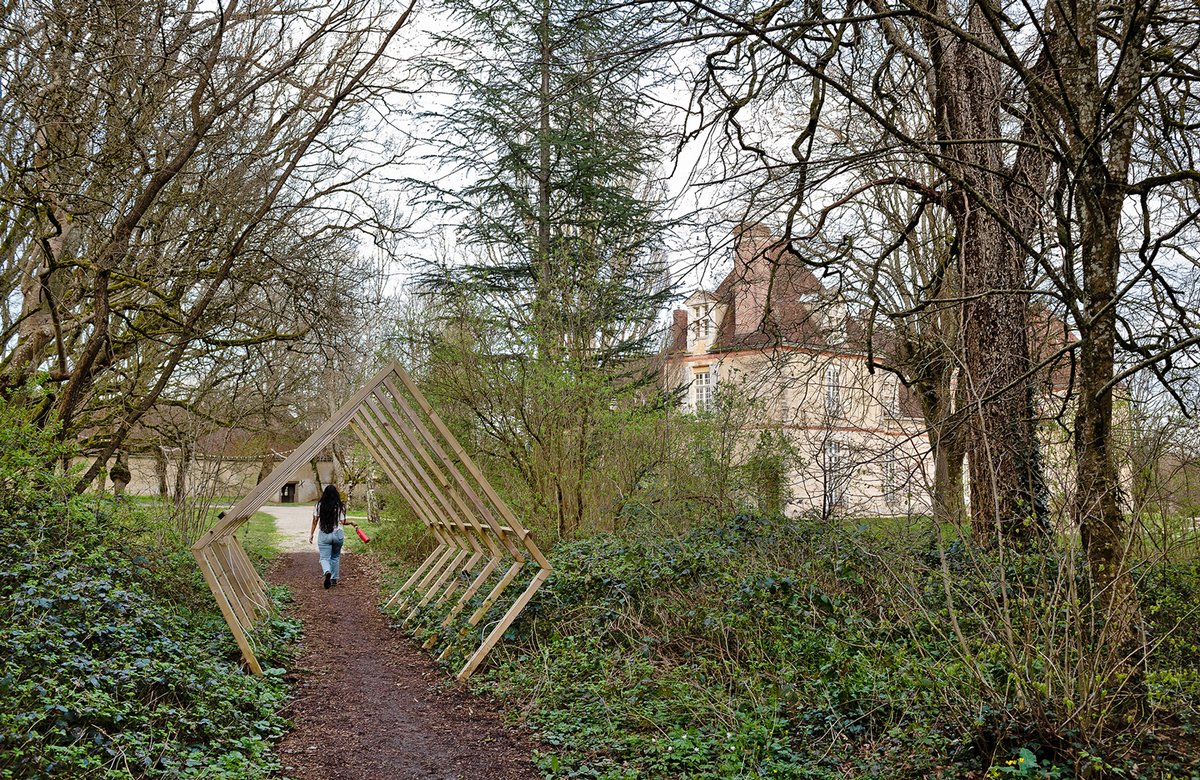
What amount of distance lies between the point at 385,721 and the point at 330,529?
709 centimetres

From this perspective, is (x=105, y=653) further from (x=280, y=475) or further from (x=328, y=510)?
(x=328, y=510)

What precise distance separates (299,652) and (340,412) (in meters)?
2.45

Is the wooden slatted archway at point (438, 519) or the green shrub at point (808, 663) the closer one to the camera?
the green shrub at point (808, 663)

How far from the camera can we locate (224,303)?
9.49 metres

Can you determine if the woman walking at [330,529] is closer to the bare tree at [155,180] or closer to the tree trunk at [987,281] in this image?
the bare tree at [155,180]

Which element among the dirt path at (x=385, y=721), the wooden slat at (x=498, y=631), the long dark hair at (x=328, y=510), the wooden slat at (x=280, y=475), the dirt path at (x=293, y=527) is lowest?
the dirt path at (x=293, y=527)

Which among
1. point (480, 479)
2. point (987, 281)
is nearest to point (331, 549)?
point (480, 479)

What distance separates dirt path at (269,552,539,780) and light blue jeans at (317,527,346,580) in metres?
3.25

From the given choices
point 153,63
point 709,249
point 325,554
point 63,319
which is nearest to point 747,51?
point 709,249

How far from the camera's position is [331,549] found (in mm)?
13039

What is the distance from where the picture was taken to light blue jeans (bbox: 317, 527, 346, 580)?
12.9 m

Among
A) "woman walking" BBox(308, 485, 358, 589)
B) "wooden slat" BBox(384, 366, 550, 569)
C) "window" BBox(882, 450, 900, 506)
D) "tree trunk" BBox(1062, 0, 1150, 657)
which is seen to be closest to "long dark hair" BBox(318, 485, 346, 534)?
"woman walking" BBox(308, 485, 358, 589)

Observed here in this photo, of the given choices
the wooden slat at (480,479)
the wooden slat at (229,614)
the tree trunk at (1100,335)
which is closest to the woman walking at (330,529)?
the wooden slat at (480,479)

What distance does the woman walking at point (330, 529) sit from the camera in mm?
12711
